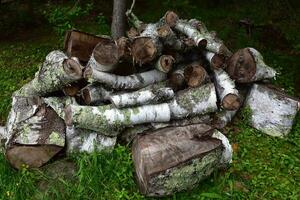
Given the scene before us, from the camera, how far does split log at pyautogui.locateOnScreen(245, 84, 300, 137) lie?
237 inches

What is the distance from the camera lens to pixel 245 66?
6.04 metres

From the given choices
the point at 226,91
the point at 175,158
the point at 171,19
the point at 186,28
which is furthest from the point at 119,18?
the point at 175,158

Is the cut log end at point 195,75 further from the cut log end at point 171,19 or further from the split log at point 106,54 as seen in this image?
the split log at point 106,54

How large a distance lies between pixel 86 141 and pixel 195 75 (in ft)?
5.29

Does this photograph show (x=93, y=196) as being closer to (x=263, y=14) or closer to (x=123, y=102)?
(x=123, y=102)

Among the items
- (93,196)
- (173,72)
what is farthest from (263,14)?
(93,196)

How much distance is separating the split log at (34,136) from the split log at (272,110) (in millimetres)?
2566

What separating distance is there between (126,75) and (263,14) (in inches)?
167

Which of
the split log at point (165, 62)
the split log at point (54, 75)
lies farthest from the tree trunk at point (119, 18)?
the split log at point (165, 62)

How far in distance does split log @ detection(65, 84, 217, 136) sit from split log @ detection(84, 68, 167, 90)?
0.36 meters

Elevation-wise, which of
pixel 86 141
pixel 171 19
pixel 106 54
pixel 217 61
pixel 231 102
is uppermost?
pixel 171 19

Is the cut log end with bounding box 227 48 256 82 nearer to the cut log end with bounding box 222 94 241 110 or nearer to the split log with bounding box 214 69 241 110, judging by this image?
the split log with bounding box 214 69 241 110

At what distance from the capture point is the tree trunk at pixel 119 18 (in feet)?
23.7

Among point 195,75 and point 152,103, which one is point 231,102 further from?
point 152,103
